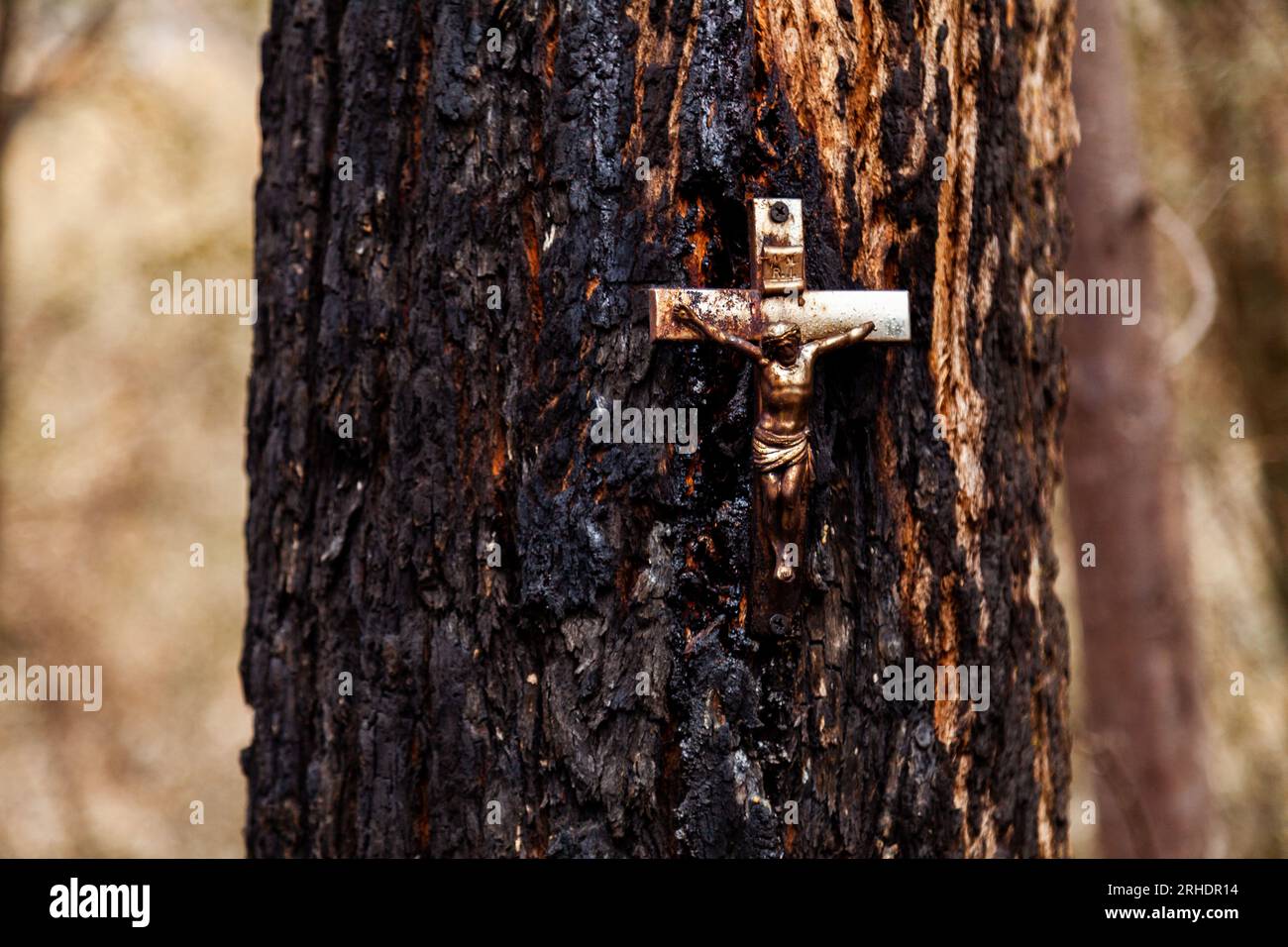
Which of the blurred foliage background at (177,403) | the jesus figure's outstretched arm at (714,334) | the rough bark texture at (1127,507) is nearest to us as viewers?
the jesus figure's outstretched arm at (714,334)

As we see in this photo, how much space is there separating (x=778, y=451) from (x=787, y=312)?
186 mm

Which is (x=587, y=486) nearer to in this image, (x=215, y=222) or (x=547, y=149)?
(x=547, y=149)

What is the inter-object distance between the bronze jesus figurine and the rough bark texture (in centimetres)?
287

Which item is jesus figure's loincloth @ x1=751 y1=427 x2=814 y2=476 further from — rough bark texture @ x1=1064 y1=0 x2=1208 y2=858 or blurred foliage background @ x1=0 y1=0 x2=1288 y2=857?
blurred foliage background @ x1=0 y1=0 x2=1288 y2=857

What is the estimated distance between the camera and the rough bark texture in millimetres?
3928

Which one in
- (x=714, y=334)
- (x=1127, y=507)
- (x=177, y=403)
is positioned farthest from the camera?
(x=177, y=403)

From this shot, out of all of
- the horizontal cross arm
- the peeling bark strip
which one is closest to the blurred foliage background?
the peeling bark strip

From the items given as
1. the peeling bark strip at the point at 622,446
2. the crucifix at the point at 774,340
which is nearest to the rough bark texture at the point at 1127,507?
the peeling bark strip at the point at 622,446

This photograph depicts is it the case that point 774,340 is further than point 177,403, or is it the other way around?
point 177,403

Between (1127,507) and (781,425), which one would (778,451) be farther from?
(1127,507)

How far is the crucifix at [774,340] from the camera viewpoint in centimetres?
142

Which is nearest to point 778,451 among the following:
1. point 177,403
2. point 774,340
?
point 774,340

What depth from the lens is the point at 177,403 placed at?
22.6ft

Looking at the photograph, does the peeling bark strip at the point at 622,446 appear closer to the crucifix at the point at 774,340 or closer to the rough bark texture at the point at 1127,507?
the crucifix at the point at 774,340
